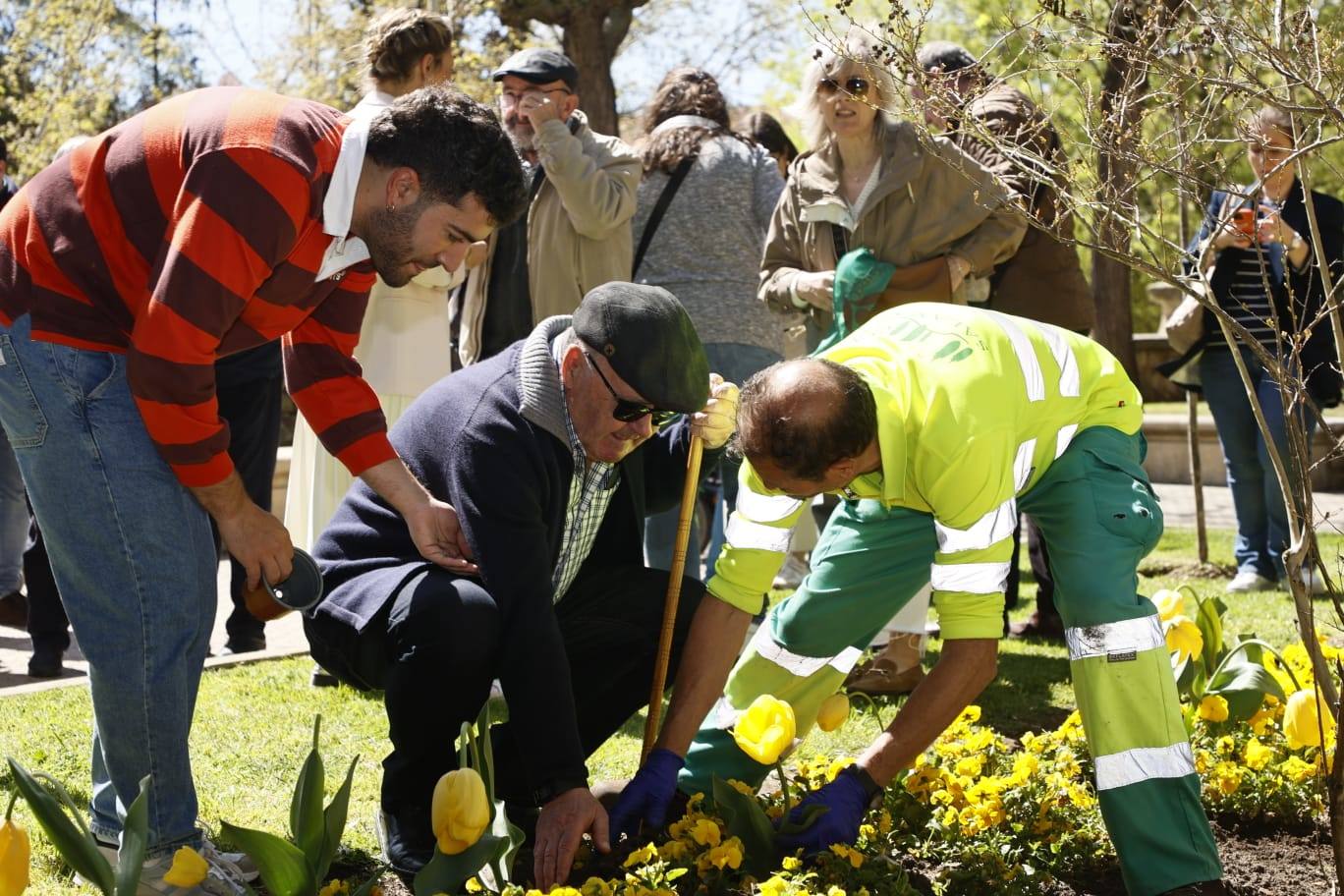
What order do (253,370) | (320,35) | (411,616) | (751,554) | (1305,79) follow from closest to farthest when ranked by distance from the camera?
(1305,79) < (411,616) < (751,554) < (253,370) < (320,35)

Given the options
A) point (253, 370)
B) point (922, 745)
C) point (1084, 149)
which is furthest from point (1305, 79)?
point (253, 370)

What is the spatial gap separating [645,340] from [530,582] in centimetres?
55

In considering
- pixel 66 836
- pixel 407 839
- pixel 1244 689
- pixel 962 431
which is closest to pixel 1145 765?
pixel 962 431

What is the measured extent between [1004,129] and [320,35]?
12.0 metres

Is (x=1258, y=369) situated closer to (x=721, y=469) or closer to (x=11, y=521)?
(x=721, y=469)

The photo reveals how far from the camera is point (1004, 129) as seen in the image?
443 cm

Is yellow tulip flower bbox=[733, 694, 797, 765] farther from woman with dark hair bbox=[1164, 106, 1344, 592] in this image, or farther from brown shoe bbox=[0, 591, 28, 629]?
brown shoe bbox=[0, 591, 28, 629]

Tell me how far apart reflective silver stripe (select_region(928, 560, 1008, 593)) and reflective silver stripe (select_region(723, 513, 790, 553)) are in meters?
0.48

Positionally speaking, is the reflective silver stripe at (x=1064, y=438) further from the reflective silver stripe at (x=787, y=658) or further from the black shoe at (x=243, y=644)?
the black shoe at (x=243, y=644)

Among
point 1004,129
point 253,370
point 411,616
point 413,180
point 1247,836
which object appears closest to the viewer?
point 413,180

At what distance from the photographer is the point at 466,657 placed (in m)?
3.00

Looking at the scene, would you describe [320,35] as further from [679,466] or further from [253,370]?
[679,466]

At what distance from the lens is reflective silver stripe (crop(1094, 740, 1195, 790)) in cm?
293

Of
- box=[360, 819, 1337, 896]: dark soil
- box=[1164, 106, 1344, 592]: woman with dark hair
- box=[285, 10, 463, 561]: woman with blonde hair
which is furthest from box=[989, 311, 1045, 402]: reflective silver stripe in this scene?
box=[1164, 106, 1344, 592]: woman with dark hair
